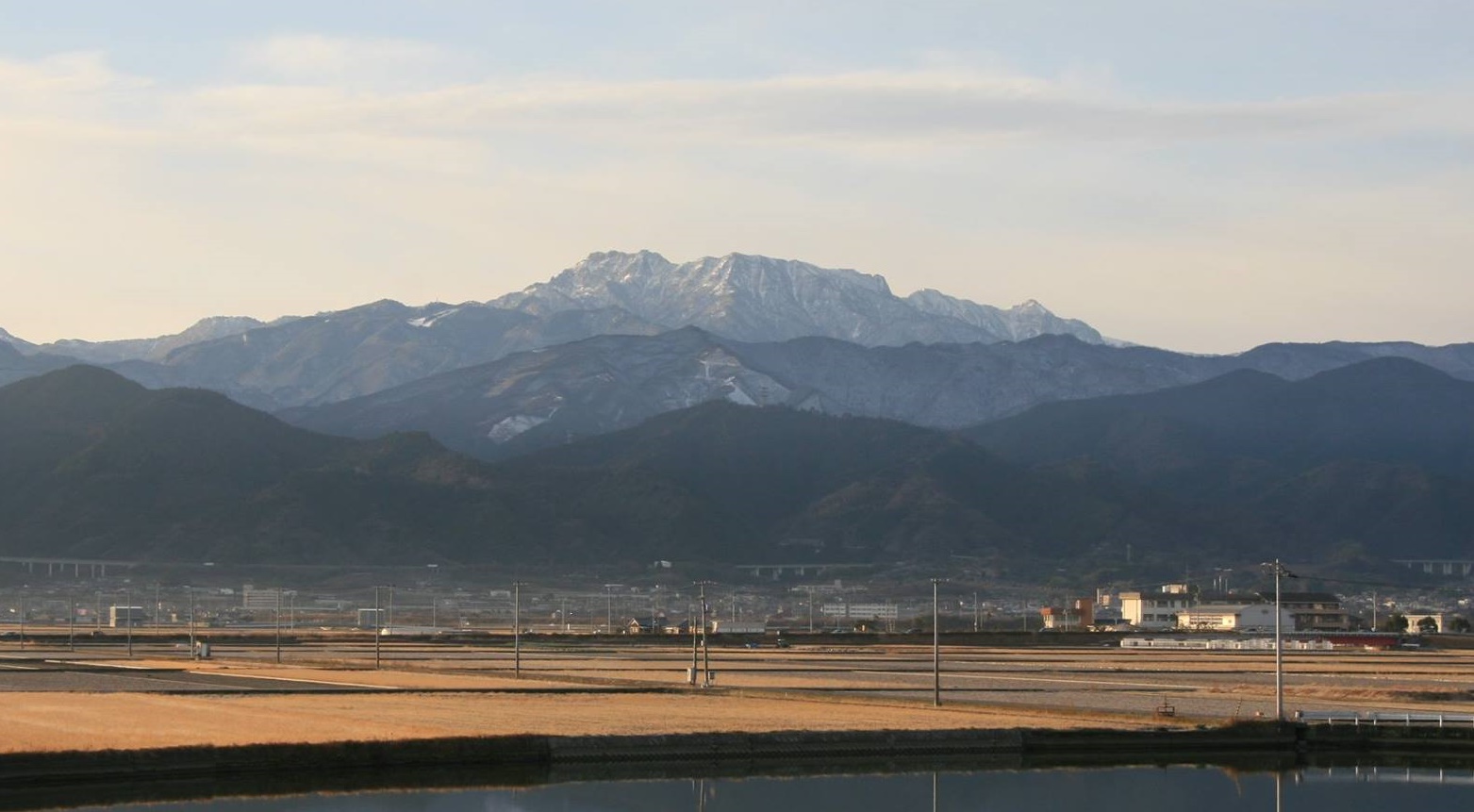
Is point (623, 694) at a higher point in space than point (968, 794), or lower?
higher

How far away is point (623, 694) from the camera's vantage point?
78.3 m

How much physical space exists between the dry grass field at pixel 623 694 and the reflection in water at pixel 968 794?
22.4ft

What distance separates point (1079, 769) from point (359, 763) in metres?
17.7

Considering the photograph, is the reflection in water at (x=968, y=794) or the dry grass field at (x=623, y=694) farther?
the dry grass field at (x=623, y=694)

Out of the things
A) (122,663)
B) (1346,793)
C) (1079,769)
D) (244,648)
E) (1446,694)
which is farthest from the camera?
(244,648)

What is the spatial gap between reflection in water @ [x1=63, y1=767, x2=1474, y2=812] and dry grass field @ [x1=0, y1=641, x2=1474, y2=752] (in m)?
6.83

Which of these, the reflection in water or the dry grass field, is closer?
the reflection in water

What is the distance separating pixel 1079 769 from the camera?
54.9 metres

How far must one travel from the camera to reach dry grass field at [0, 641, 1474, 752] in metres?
59.7

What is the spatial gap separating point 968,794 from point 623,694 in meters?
29.7

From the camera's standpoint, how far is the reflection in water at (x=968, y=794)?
154ft

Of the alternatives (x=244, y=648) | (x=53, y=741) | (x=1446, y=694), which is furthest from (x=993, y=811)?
(x=244, y=648)

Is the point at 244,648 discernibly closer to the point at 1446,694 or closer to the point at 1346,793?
the point at 1446,694

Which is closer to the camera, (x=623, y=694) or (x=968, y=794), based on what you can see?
(x=968, y=794)
